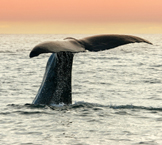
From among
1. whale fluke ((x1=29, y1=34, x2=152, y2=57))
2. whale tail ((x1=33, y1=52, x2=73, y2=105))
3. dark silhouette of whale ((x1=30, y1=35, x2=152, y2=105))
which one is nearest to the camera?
whale fluke ((x1=29, y1=34, x2=152, y2=57))

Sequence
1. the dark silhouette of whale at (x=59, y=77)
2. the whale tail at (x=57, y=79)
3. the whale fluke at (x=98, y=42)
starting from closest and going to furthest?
1. the whale fluke at (x=98, y=42)
2. the dark silhouette of whale at (x=59, y=77)
3. the whale tail at (x=57, y=79)

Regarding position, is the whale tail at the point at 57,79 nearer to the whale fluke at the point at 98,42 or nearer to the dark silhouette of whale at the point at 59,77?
the dark silhouette of whale at the point at 59,77

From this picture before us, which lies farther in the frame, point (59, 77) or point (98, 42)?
point (59, 77)

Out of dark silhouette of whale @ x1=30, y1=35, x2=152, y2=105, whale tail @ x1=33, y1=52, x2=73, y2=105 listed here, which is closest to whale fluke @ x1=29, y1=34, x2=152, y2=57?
dark silhouette of whale @ x1=30, y1=35, x2=152, y2=105

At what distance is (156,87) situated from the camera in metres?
17.0

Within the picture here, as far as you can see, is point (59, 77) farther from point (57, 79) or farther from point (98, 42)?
point (98, 42)

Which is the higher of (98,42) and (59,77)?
(98,42)

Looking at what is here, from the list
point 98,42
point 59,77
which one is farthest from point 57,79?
point 98,42

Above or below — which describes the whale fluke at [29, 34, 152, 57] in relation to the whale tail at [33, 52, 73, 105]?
above

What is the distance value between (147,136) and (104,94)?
6779 mm

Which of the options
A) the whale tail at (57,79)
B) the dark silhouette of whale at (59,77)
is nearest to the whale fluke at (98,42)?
the dark silhouette of whale at (59,77)

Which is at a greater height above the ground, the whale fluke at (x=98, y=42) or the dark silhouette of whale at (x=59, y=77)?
the whale fluke at (x=98, y=42)

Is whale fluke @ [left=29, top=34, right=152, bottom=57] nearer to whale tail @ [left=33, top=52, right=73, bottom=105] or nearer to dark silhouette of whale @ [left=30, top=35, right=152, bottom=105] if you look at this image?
dark silhouette of whale @ [left=30, top=35, right=152, bottom=105]

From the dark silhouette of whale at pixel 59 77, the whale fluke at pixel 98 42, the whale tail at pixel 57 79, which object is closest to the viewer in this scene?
the whale fluke at pixel 98 42
